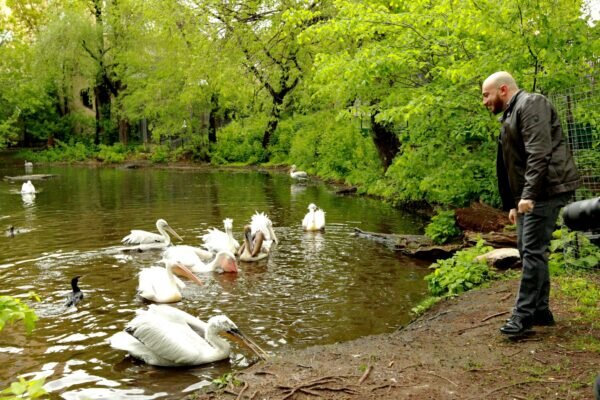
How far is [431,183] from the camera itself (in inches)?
472

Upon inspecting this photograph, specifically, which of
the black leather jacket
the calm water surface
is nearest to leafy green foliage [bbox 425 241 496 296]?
the calm water surface

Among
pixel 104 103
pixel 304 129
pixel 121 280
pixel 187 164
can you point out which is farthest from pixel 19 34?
pixel 121 280

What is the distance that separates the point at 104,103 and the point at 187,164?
14.5 metres

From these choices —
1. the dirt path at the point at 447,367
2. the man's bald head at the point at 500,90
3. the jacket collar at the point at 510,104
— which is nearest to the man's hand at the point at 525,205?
the jacket collar at the point at 510,104

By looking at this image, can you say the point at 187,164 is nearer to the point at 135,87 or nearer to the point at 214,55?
the point at 135,87

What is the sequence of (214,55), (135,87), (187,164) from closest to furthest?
(214,55)
(187,164)
(135,87)

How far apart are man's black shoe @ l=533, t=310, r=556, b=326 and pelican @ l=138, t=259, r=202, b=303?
525cm

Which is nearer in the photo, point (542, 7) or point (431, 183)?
point (542, 7)

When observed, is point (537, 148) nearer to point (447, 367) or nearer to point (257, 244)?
point (447, 367)

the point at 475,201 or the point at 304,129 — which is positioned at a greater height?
the point at 304,129

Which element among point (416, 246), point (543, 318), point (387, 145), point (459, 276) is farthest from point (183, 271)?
point (387, 145)

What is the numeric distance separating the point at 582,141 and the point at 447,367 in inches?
191

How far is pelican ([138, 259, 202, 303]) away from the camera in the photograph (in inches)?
341

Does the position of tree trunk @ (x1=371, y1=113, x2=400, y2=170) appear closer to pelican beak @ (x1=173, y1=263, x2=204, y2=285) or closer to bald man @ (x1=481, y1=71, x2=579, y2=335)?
pelican beak @ (x1=173, y1=263, x2=204, y2=285)
